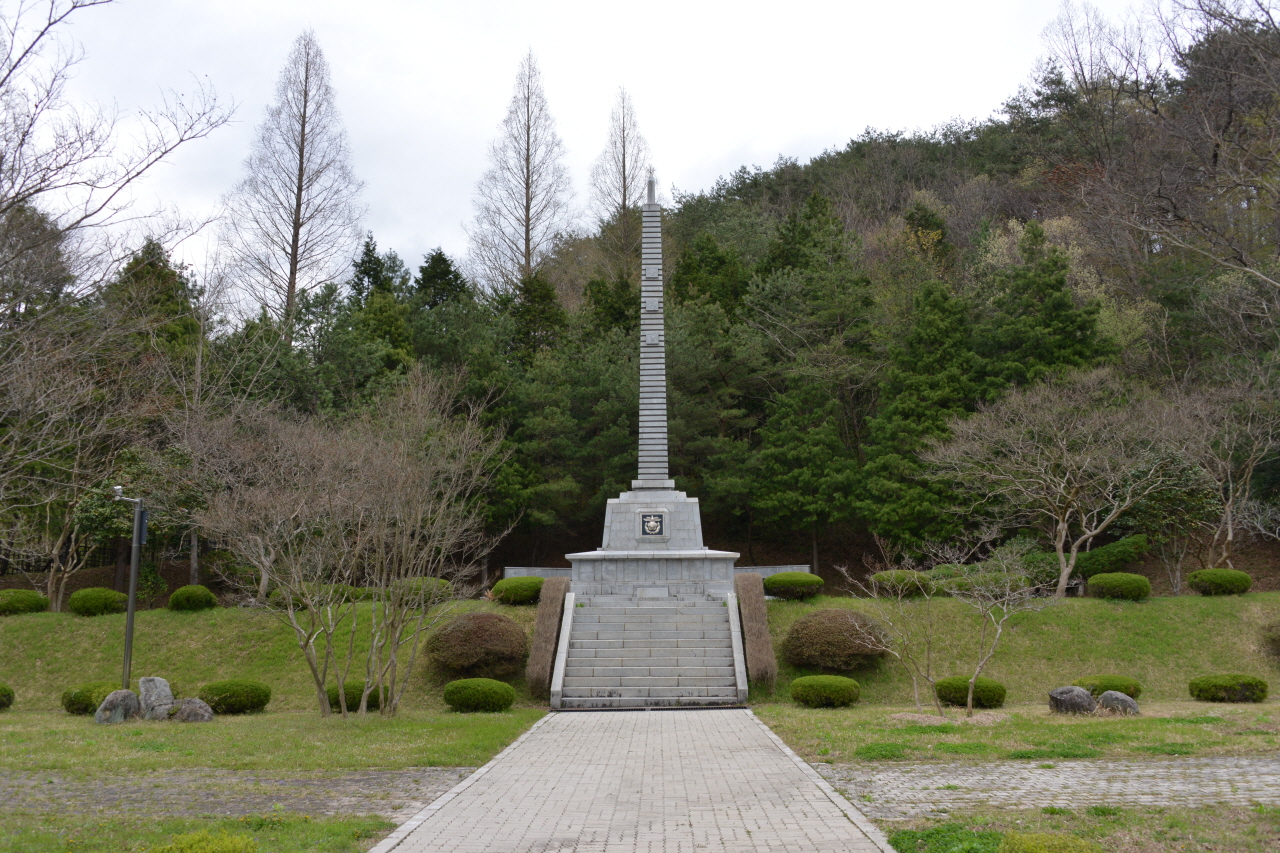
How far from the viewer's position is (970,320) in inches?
1302

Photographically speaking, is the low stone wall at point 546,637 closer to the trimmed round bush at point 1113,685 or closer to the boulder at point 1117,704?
the boulder at point 1117,704

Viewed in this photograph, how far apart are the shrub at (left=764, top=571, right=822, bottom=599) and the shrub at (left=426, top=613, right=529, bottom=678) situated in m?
6.67

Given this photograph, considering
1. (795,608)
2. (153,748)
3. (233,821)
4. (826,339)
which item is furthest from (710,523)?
(233,821)

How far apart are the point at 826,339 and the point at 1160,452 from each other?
567 inches

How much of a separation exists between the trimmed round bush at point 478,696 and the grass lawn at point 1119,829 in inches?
427

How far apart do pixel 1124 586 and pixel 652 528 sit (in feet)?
38.7

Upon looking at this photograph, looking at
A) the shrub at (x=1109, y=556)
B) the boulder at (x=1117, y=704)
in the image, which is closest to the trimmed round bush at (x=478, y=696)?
the boulder at (x=1117, y=704)

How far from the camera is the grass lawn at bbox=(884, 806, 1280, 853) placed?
6.39 meters

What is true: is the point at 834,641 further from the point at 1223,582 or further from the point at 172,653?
the point at 172,653

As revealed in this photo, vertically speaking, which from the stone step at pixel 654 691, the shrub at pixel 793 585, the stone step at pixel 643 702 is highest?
the shrub at pixel 793 585

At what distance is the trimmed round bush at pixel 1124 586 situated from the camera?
22.0 m

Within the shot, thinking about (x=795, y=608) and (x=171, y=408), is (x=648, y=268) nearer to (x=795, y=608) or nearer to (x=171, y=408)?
(x=795, y=608)

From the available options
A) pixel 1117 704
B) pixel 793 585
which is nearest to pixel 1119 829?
pixel 1117 704

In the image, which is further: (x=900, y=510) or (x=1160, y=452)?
(x=900, y=510)
